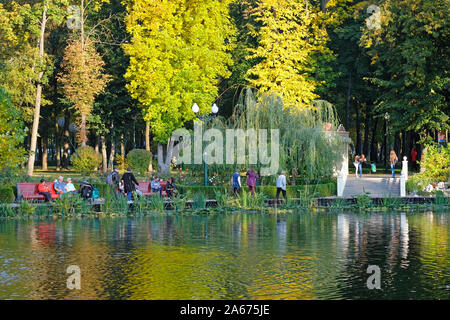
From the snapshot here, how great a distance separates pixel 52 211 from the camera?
26.5 metres

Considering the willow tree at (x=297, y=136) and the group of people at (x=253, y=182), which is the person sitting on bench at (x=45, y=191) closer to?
the group of people at (x=253, y=182)

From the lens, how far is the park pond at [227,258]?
11711mm

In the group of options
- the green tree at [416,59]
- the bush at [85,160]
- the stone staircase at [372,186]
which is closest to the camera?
the stone staircase at [372,186]

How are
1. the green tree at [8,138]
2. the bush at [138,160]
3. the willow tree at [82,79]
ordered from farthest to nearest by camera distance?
the willow tree at [82,79] → the bush at [138,160] → the green tree at [8,138]

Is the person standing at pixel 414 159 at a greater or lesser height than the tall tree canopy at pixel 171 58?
lesser

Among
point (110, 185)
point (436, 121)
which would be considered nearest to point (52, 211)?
point (110, 185)

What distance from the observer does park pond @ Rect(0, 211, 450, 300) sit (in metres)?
11.7

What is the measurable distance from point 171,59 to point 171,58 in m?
0.16

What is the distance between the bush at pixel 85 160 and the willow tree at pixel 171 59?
4750 mm

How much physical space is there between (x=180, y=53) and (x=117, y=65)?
680 cm

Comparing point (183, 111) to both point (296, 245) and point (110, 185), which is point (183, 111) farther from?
point (296, 245)

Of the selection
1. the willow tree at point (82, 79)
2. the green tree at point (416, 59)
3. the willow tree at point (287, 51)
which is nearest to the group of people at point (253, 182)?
the green tree at point (416, 59)

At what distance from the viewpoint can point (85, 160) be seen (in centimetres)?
4756

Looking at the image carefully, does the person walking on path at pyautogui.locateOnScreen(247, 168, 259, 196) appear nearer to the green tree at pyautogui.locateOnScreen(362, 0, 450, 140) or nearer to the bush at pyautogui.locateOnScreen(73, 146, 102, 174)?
the green tree at pyautogui.locateOnScreen(362, 0, 450, 140)
